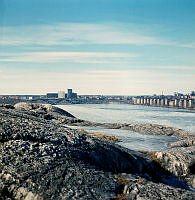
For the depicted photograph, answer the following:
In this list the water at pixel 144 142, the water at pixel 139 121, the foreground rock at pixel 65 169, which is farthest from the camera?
the water at pixel 139 121

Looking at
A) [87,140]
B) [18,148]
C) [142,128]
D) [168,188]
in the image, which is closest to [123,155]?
[87,140]

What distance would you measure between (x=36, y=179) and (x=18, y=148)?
3.13 m

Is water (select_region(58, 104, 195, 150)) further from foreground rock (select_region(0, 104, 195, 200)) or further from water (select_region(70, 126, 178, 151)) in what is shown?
foreground rock (select_region(0, 104, 195, 200))

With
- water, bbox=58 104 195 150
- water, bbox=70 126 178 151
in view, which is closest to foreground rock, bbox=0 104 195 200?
water, bbox=70 126 178 151

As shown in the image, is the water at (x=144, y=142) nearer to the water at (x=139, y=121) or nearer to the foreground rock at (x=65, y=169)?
the water at (x=139, y=121)

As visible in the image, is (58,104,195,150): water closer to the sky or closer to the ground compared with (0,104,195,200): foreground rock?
closer to the ground

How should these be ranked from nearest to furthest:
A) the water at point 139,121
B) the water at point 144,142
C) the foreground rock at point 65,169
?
the foreground rock at point 65,169, the water at point 144,142, the water at point 139,121

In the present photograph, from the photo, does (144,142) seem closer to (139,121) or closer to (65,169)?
(65,169)

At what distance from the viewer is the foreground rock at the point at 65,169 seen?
13195 mm

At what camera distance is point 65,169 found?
14703 mm

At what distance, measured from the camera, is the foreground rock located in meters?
13.2

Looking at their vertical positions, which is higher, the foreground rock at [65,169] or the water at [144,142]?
the foreground rock at [65,169]

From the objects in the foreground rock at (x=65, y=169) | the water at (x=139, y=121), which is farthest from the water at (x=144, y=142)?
the foreground rock at (x=65, y=169)

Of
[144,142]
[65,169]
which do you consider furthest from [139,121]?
[65,169]
